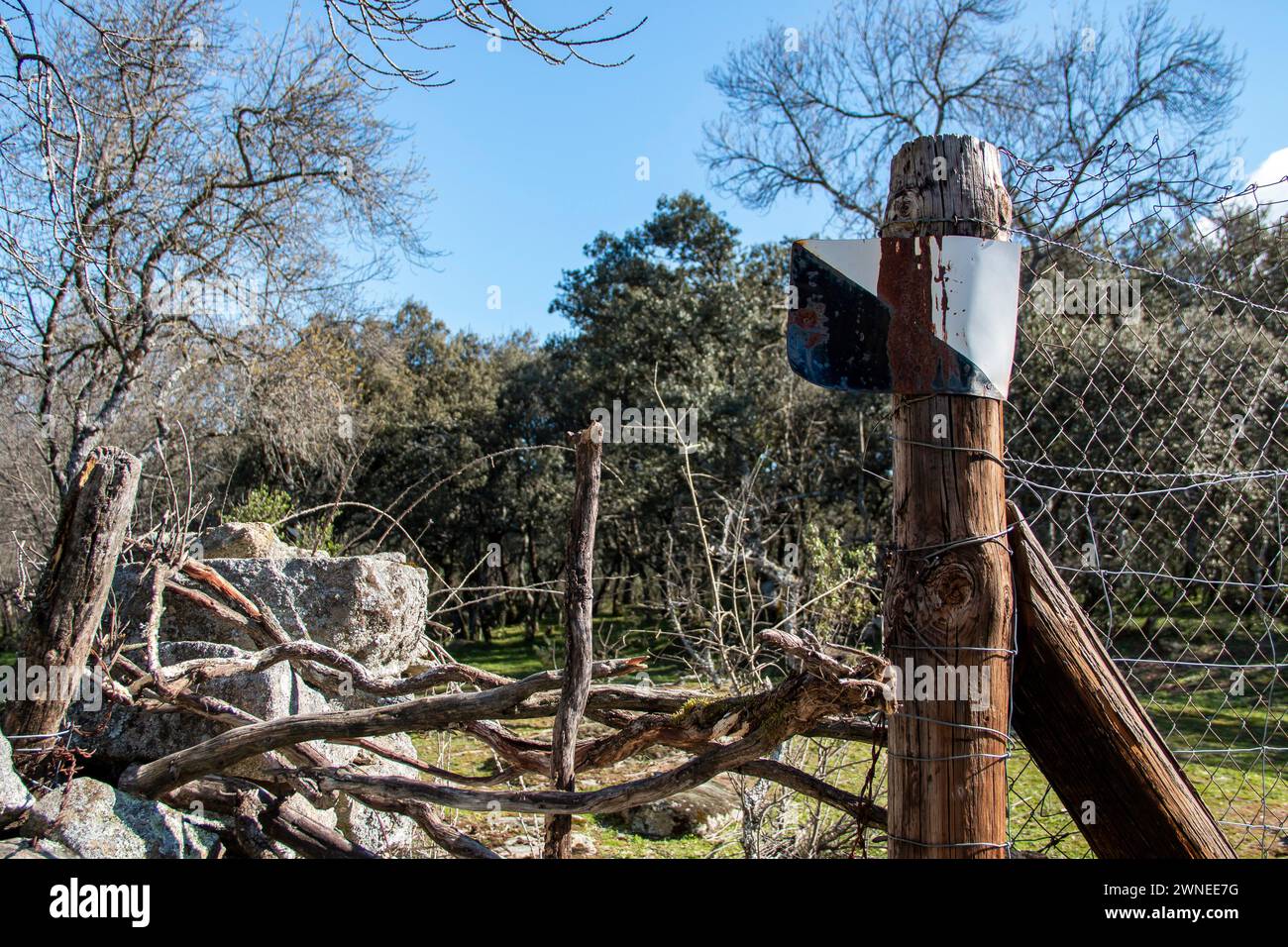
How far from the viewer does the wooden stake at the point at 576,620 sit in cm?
281

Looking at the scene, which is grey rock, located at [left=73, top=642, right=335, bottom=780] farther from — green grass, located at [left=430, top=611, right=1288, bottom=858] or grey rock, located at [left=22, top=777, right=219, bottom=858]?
green grass, located at [left=430, top=611, right=1288, bottom=858]

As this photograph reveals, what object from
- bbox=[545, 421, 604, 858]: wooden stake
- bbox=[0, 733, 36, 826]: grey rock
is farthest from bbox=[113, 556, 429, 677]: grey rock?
bbox=[545, 421, 604, 858]: wooden stake

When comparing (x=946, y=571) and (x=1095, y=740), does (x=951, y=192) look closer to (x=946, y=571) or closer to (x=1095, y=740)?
(x=946, y=571)

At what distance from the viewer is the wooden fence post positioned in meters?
2.04

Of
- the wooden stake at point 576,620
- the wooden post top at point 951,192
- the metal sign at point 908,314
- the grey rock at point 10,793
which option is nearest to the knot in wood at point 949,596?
the metal sign at point 908,314

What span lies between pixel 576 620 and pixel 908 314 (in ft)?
4.27

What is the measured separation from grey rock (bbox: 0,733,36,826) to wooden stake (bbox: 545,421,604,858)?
5.78 ft

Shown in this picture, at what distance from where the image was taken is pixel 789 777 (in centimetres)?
311

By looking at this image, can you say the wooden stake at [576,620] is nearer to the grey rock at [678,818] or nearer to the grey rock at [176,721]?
the grey rock at [176,721]

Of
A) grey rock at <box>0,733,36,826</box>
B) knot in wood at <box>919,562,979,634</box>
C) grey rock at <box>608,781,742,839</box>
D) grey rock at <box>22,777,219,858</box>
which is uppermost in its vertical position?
knot in wood at <box>919,562,979,634</box>

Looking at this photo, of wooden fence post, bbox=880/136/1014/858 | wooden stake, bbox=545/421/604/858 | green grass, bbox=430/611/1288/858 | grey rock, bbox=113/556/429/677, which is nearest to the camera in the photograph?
wooden fence post, bbox=880/136/1014/858

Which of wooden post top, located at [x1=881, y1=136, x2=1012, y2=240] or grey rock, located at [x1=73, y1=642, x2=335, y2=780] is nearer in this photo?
wooden post top, located at [x1=881, y1=136, x2=1012, y2=240]

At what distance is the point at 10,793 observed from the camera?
312 cm
